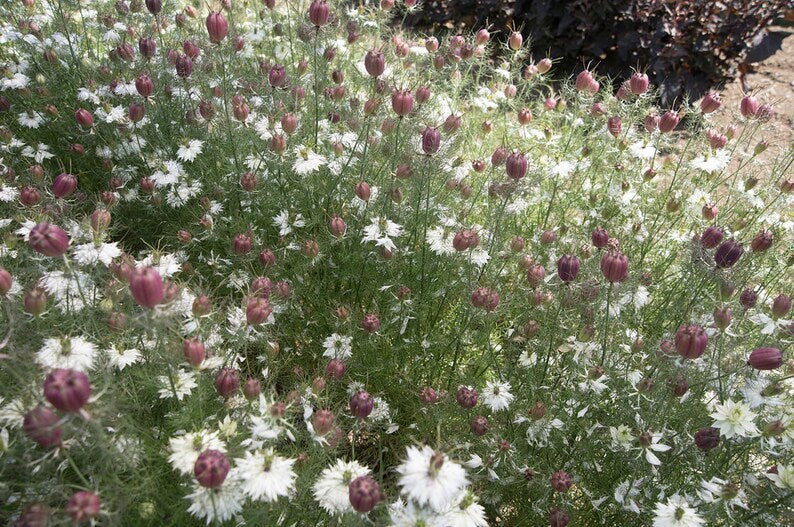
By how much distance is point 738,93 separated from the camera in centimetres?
599

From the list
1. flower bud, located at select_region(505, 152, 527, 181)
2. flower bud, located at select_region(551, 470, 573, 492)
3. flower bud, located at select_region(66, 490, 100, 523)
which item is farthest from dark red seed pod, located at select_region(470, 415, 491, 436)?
flower bud, located at select_region(66, 490, 100, 523)

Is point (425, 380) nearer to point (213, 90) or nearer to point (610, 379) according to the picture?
point (610, 379)

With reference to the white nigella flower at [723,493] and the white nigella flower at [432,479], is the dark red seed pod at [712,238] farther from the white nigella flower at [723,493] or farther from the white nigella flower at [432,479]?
the white nigella flower at [432,479]

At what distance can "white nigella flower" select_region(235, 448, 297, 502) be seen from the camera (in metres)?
1.42

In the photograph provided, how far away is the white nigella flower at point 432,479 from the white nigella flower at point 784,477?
3.52ft

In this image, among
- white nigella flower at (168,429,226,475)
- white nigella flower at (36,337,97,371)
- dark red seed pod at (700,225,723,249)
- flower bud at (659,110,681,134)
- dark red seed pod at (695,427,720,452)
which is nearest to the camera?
white nigella flower at (168,429,226,475)

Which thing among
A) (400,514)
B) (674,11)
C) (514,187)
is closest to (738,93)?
(674,11)

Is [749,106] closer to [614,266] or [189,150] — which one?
[614,266]

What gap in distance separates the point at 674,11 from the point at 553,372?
15.6 ft

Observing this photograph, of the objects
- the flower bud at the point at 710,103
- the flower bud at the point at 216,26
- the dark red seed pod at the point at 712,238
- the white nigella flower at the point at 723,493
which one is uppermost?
the flower bud at the point at 216,26

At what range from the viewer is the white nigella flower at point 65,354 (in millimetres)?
1605

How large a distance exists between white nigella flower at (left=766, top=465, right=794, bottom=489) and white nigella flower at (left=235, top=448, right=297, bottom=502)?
4.62 feet

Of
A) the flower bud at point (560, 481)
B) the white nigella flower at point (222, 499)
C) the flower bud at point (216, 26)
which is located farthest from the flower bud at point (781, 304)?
the flower bud at point (216, 26)

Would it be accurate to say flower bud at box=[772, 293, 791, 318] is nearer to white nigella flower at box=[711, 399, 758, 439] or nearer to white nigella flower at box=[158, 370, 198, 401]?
white nigella flower at box=[711, 399, 758, 439]
